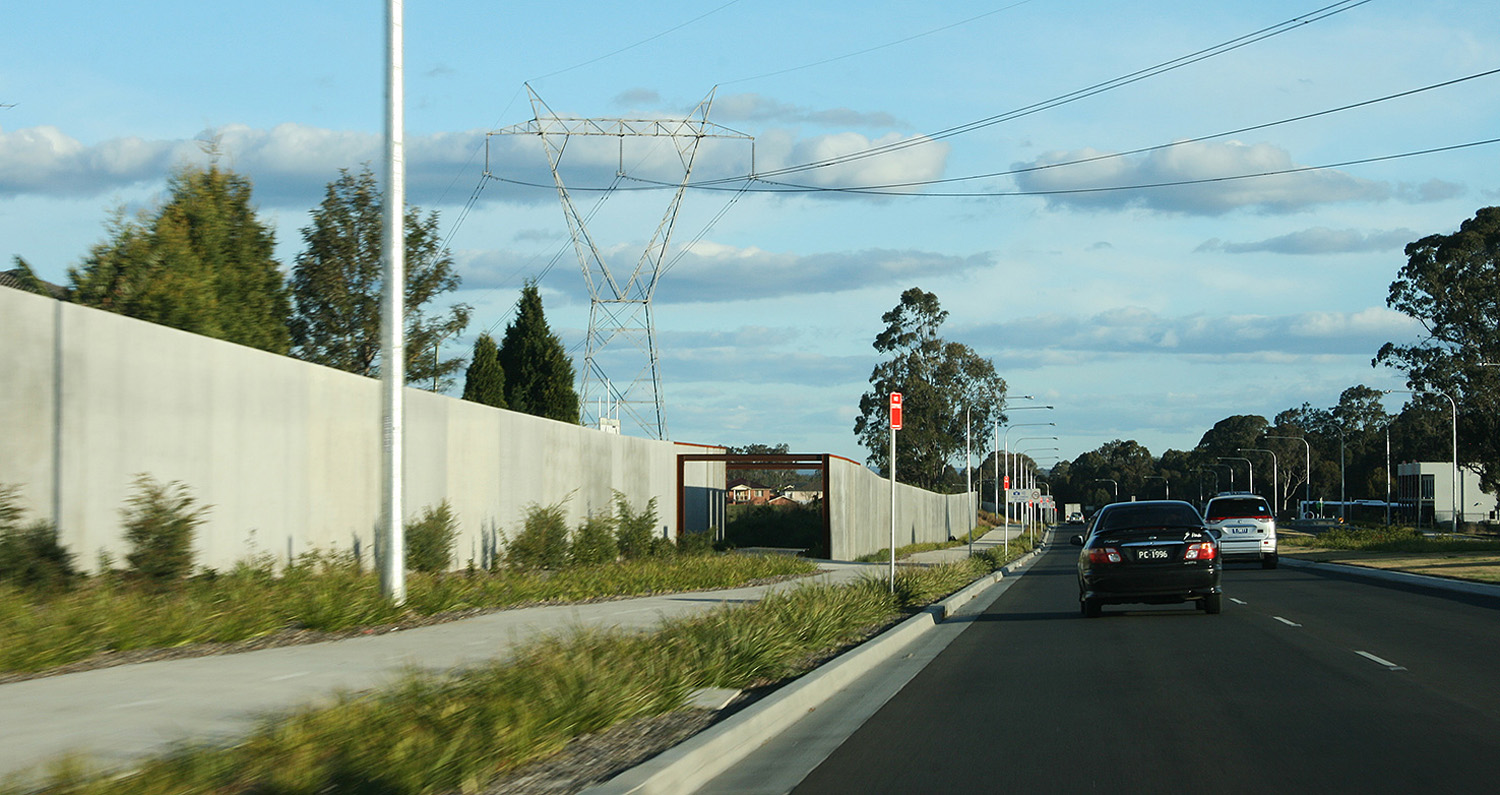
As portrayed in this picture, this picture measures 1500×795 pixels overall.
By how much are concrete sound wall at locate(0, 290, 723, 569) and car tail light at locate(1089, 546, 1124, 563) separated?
991cm

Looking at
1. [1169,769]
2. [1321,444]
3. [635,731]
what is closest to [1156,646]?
[1169,769]

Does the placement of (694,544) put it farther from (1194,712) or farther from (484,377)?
(1194,712)

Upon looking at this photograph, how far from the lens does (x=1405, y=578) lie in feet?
98.4

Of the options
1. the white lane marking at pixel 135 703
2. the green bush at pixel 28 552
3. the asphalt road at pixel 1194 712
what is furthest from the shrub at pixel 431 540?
the white lane marking at pixel 135 703

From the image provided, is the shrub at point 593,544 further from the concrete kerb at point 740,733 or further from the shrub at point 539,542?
the concrete kerb at point 740,733

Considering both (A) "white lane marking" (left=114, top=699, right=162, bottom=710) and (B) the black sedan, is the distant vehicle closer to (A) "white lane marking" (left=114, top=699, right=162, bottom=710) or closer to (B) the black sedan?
(B) the black sedan

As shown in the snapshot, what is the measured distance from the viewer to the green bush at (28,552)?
1174cm

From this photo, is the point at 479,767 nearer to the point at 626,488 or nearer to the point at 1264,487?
the point at 626,488

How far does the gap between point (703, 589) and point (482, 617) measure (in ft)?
24.2

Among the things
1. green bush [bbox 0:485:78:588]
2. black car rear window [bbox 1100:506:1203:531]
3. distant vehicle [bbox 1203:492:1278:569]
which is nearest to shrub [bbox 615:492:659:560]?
black car rear window [bbox 1100:506:1203:531]

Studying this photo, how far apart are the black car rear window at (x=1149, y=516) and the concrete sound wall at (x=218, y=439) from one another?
403 inches

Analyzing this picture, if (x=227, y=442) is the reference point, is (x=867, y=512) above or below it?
below

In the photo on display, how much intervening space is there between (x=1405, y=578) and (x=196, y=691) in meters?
27.9

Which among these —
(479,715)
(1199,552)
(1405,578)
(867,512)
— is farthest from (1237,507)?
(479,715)
